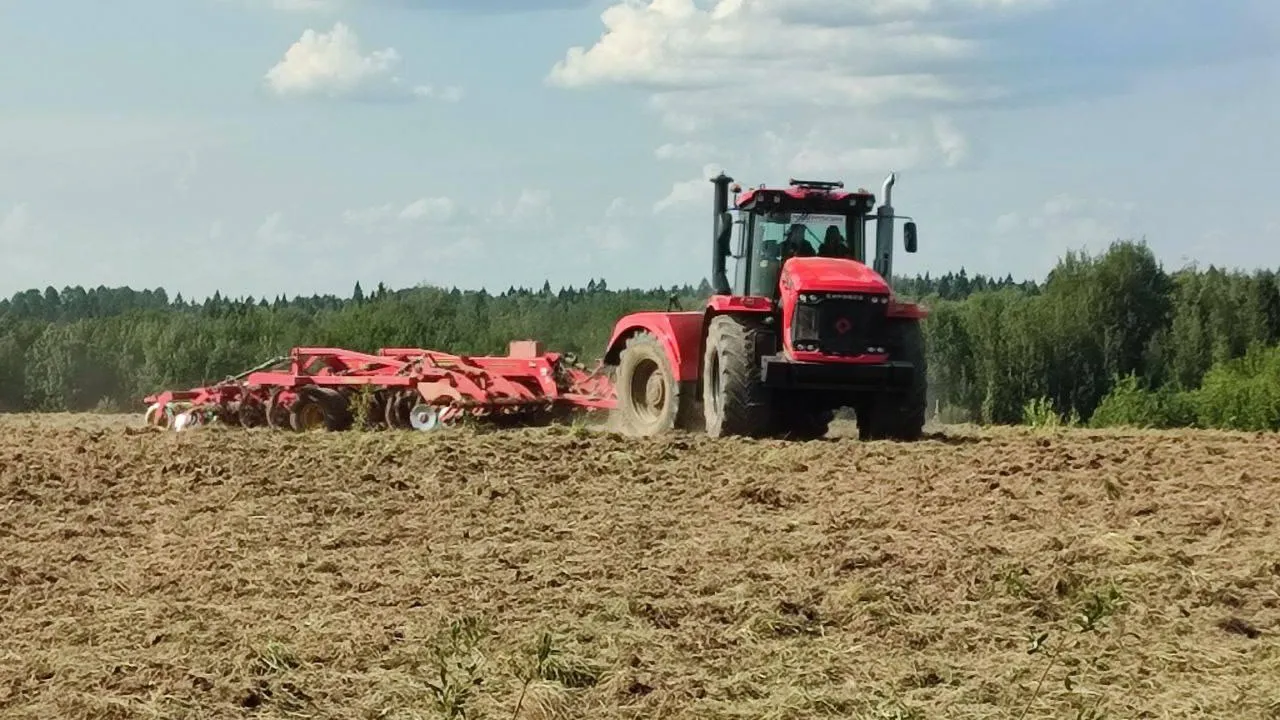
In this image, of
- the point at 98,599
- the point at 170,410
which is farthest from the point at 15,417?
the point at 98,599

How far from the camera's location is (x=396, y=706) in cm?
614

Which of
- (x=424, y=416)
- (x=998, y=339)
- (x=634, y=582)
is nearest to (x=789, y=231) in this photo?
(x=424, y=416)

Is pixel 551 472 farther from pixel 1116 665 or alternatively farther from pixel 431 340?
pixel 431 340

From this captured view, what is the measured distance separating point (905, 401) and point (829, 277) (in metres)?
1.40

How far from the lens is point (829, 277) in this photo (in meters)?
14.2

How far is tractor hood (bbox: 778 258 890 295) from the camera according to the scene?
1407 cm

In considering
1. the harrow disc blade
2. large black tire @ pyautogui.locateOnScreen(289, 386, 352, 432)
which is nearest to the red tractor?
the harrow disc blade

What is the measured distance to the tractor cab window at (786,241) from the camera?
14.8m

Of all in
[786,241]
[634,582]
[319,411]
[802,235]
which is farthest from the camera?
[319,411]

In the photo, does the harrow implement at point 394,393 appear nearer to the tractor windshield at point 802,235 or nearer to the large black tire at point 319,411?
the large black tire at point 319,411

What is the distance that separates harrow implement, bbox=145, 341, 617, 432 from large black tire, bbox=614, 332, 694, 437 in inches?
9.6

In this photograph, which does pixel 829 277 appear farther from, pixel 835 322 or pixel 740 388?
pixel 740 388

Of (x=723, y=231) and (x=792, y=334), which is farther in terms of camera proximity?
(x=723, y=231)

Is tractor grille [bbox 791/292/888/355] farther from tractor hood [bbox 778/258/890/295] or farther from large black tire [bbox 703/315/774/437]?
large black tire [bbox 703/315/774/437]
